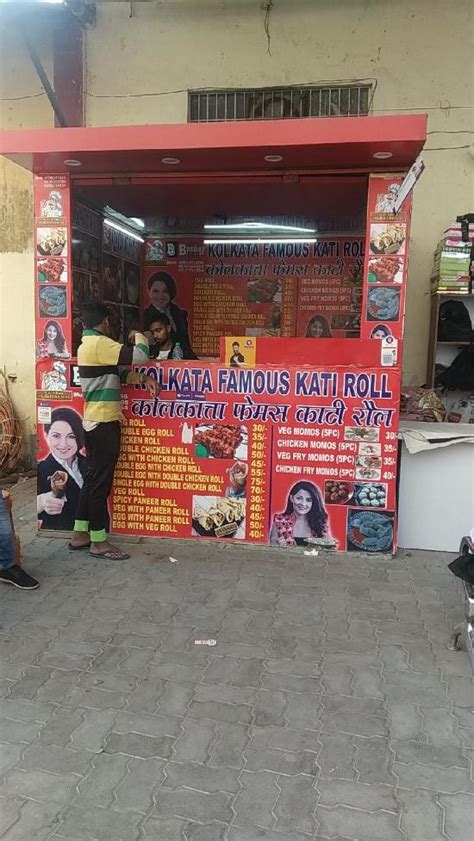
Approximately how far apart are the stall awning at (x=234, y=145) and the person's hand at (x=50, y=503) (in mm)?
2487

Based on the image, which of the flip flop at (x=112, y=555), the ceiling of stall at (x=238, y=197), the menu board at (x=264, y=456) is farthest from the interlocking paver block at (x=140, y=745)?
the ceiling of stall at (x=238, y=197)

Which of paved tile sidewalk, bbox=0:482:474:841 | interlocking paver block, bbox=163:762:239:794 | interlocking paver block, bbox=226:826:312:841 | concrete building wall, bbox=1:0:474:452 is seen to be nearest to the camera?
interlocking paver block, bbox=226:826:312:841

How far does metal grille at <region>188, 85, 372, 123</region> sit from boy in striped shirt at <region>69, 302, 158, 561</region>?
3364 mm

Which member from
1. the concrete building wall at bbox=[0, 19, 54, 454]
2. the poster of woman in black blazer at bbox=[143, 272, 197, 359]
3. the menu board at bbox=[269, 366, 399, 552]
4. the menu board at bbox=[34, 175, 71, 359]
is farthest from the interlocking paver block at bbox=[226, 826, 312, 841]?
the concrete building wall at bbox=[0, 19, 54, 454]

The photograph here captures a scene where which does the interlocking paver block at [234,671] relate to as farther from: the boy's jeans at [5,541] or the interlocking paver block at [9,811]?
the boy's jeans at [5,541]

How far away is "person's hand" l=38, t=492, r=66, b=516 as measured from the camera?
4.98m

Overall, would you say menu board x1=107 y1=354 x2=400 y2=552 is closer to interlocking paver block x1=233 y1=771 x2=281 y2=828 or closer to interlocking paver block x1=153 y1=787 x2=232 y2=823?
interlocking paver block x1=233 y1=771 x2=281 y2=828

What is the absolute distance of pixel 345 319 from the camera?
22.0 feet

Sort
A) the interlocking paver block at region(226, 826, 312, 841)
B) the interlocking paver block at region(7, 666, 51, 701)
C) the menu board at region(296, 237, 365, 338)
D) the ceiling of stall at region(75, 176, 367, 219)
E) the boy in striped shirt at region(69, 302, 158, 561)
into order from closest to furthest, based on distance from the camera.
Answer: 1. the interlocking paver block at region(226, 826, 312, 841)
2. the interlocking paver block at region(7, 666, 51, 701)
3. the boy in striped shirt at region(69, 302, 158, 561)
4. the ceiling of stall at region(75, 176, 367, 219)
5. the menu board at region(296, 237, 365, 338)

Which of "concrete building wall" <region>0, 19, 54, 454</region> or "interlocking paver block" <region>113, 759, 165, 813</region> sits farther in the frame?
"concrete building wall" <region>0, 19, 54, 454</region>

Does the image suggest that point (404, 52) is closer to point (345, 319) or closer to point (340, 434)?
point (345, 319)

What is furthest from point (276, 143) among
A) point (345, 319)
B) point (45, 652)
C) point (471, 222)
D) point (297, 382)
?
point (45, 652)

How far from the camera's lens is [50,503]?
197 inches

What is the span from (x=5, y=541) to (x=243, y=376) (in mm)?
1970
